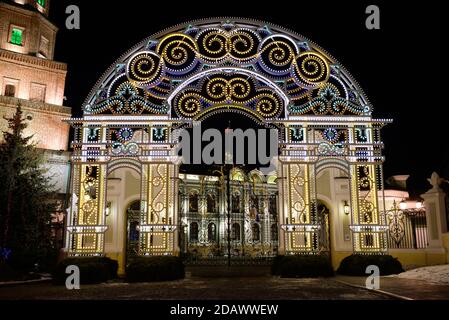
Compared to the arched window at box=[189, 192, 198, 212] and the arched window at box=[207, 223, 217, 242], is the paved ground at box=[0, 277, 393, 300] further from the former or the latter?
the arched window at box=[207, 223, 217, 242]

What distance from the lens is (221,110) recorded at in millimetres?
16125

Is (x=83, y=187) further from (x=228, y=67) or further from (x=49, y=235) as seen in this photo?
(x=228, y=67)

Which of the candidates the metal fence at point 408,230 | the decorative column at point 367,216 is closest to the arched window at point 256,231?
A: the metal fence at point 408,230

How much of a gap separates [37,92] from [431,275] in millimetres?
21609

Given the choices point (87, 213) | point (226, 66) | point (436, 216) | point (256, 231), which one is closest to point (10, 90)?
point (87, 213)

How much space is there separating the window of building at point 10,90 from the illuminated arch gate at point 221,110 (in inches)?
406

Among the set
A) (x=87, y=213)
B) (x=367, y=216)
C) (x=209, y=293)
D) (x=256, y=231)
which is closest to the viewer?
(x=209, y=293)

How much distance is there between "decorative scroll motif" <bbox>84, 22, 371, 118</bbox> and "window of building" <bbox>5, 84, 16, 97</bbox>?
34.7 ft

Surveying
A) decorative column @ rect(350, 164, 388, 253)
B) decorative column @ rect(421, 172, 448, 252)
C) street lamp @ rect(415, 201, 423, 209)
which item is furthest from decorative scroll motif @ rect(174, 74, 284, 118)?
street lamp @ rect(415, 201, 423, 209)

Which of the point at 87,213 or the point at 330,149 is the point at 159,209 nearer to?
the point at 87,213

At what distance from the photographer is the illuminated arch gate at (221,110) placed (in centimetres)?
1546

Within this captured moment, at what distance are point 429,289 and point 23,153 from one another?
1491 centimetres

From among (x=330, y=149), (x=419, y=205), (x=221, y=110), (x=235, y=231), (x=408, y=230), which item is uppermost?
(x=221, y=110)
